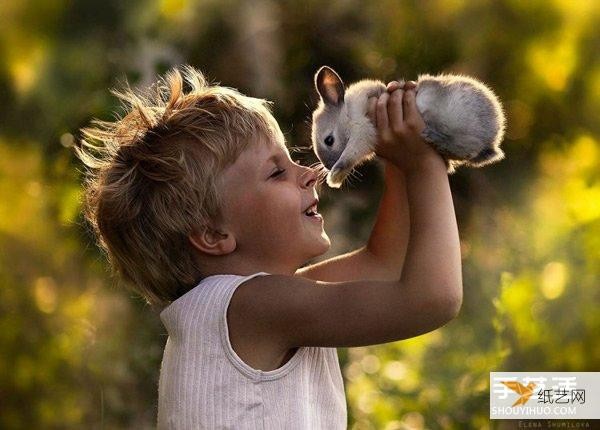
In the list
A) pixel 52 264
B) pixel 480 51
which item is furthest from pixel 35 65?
pixel 480 51

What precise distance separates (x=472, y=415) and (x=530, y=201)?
2.32 feet

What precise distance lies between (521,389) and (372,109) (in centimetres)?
180

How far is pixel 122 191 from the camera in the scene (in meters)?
1.89

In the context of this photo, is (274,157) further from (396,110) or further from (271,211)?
(396,110)

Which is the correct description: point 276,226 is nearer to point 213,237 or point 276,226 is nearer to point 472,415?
point 213,237

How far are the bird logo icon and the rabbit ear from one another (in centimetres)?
155

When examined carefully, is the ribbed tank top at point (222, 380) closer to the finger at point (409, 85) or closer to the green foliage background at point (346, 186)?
the finger at point (409, 85)

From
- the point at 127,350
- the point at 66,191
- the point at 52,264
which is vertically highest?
the point at 66,191

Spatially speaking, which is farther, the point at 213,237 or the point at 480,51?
the point at 480,51

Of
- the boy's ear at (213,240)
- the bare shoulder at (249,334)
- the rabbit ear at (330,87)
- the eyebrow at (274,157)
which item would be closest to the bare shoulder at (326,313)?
the bare shoulder at (249,334)

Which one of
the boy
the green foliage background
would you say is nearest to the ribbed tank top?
the boy

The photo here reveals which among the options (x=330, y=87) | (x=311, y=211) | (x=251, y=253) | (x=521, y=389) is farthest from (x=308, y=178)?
(x=521, y=389)

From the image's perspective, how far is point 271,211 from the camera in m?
1.82

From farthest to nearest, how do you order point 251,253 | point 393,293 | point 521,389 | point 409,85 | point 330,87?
point 521,389, point 330,87, point 251,253, point 409,85, point 393,293
